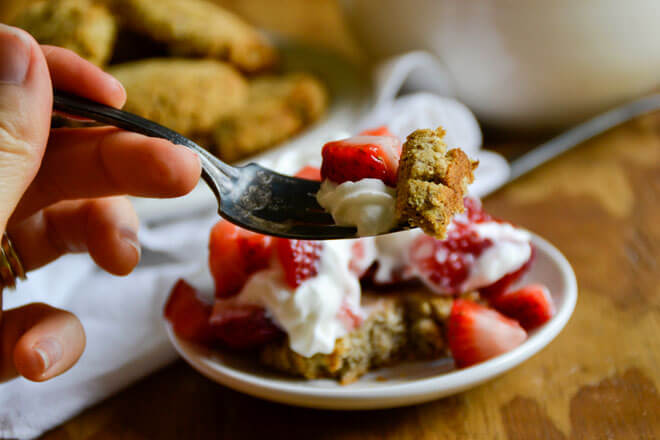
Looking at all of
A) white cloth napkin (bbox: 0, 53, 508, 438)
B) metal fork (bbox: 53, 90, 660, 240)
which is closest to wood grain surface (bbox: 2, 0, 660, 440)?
white cloth napkin (bbox: 0, 53, 508, 438)

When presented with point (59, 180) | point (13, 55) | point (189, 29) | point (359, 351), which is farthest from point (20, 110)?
point (189, 29)

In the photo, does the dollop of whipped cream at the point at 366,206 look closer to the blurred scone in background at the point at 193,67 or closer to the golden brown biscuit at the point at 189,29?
the blurred scone in background at the point at 193,67

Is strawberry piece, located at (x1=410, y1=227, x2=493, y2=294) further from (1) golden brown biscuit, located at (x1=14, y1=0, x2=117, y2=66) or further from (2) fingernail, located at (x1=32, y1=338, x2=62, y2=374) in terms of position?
(1) golden brown biscuit, located at (x1=14, y1=0, x2=117, y2=66)

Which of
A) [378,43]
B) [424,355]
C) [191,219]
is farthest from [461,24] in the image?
[424,355]

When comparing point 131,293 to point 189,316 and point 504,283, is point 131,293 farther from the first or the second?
point 504,283

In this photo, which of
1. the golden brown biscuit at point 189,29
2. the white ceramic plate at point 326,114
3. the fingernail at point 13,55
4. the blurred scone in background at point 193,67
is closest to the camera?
the fingernail at point 13,55

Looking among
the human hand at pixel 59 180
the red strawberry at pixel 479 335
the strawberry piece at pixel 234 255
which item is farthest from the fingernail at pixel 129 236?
the red strawberry at pixel 479 335

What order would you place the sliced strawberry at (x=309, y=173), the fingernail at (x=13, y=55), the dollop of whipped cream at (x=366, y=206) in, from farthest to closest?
the sliced strawberry at (x=309, y=173)
the dollop of whipped cream at (x=366, y=206)
the fingernail at (x=13, y=55)
